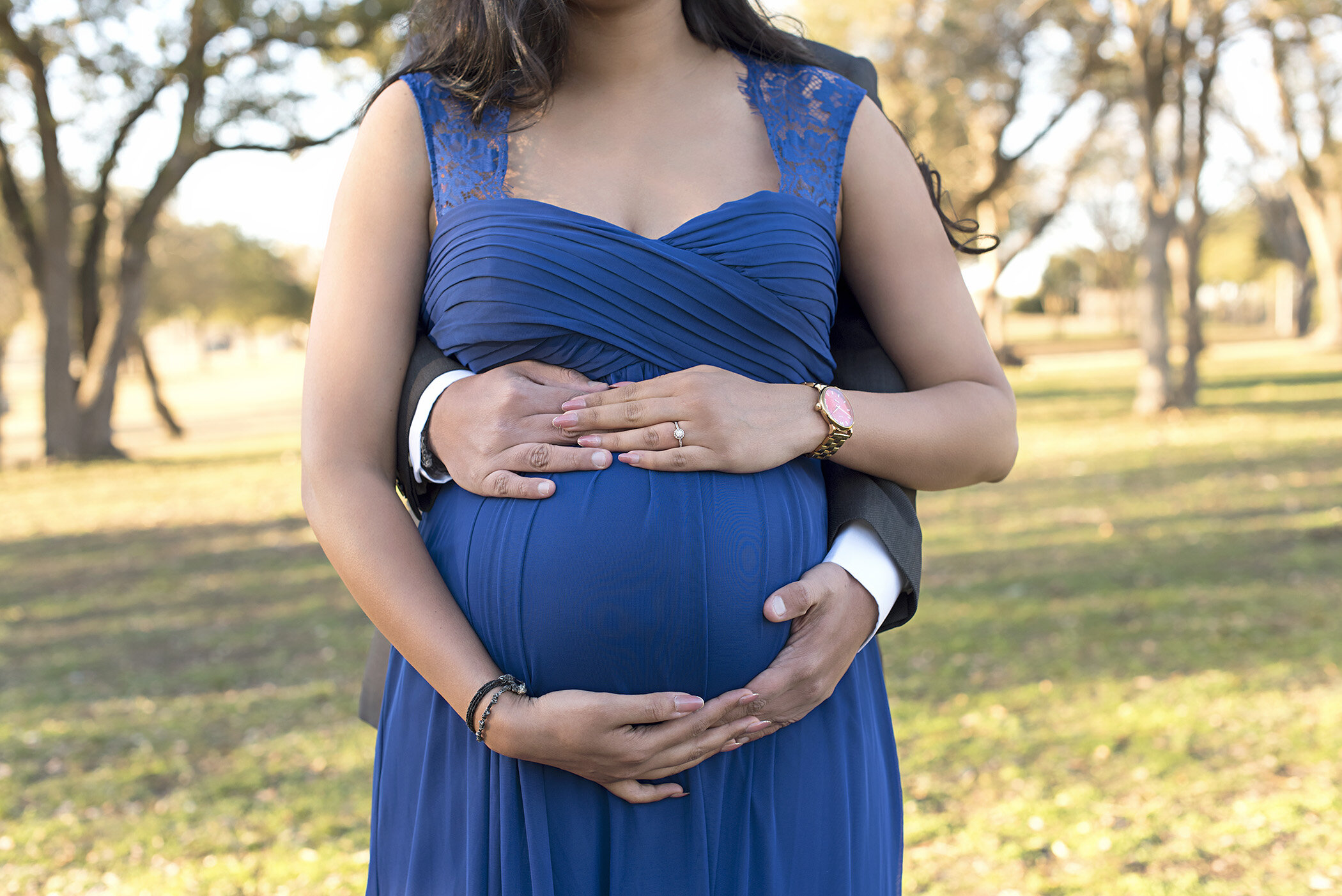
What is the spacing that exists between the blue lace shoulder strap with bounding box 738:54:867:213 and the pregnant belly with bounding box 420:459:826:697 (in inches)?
19.5

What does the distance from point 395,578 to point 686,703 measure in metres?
0.44

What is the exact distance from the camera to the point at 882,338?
67.2 inches

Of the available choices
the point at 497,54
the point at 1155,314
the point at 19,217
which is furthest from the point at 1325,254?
the point at 497,54

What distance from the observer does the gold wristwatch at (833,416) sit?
1.50m

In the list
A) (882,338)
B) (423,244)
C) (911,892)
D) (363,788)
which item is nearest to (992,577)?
(911,892)

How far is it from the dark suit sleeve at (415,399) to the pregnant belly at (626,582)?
6.4 inches

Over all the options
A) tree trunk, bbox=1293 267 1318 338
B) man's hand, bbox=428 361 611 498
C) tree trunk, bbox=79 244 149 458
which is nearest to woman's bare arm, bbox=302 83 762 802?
man's hand, bbox=428 361 611 498

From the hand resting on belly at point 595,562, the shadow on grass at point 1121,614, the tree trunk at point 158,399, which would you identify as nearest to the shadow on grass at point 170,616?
the shadow on grass at point 1121,614

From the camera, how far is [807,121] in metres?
1.63

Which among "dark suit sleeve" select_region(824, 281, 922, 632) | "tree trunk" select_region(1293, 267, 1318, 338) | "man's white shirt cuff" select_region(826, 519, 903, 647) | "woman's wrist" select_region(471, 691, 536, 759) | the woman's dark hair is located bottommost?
"tree trunk" select_region(1293, 267, 1318, 338)

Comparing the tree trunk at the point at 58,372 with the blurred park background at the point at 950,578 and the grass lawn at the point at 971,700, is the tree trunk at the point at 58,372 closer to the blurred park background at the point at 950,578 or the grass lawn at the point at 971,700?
the blurred park background at the point at 950,578

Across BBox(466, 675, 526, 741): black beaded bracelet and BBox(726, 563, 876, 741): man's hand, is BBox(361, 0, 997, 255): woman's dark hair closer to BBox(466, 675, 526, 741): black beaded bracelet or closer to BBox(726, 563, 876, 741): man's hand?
BBox(726, 563, 876, 741): man's hand

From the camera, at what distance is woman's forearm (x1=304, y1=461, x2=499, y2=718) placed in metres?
1.40

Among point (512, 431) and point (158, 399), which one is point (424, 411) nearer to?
point (512, 431)
